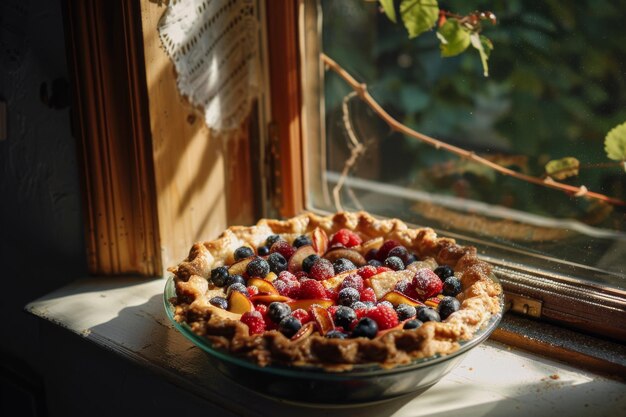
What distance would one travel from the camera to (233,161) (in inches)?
72.8

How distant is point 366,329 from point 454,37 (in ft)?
2.48

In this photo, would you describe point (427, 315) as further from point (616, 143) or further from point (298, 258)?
point (616, 143)

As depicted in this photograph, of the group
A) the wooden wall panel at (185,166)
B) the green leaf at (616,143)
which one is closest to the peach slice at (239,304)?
the wooden wall panel at (185,166)

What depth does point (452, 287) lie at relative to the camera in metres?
1.35

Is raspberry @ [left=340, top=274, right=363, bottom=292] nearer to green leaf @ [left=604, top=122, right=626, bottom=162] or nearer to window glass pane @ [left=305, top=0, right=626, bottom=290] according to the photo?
window glass pane @ [left=305, top=0, right=626, bottom=290]

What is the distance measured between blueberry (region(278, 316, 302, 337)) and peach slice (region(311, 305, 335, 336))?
35 mm

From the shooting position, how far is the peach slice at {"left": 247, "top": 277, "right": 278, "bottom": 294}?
1369 mm

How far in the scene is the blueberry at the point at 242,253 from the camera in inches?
58.8

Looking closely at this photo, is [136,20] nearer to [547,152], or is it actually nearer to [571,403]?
[547,152]

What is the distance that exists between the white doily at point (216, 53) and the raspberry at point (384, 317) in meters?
0.76

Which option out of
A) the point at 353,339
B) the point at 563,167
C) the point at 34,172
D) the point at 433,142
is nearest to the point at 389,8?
the point at 433,142

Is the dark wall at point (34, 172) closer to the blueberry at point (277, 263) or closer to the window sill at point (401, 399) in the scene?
the window sill at point (401, 399)

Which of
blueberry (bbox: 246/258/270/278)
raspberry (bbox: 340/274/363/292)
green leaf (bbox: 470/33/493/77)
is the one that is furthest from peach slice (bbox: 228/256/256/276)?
green leaf (bbox: 470/33/493/77)

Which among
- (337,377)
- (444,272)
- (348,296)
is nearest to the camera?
(337,377)
